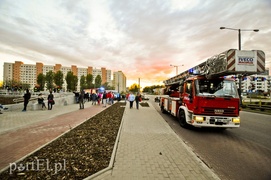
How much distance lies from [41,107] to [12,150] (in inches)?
425

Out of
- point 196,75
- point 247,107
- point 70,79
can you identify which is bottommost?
point 247,107

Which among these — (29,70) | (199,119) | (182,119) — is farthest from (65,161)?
(29,70)

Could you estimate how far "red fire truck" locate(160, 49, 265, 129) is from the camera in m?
5.79

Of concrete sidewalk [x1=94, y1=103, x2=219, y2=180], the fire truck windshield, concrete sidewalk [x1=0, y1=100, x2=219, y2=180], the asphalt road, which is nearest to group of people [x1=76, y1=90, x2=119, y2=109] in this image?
concrete sidewalk [x1=0, y1=100, x2=219, y2=180]

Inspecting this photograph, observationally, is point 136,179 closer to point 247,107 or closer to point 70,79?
point 247,107

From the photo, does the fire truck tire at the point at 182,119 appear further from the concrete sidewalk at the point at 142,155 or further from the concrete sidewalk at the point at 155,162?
the concrete sidewalk at the point at 155,162

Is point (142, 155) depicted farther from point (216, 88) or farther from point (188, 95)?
point (216, 88)

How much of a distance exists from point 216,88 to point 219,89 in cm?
13

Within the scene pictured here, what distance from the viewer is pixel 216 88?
6805 mm

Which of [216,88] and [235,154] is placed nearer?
[235,154]

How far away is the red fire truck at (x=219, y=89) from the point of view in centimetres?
579

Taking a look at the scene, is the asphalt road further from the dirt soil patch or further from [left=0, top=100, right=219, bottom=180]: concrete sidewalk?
the dirt soil patch

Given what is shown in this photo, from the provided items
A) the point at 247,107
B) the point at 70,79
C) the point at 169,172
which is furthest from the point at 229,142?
the point at 70,79

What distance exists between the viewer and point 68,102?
20156 millimetres
